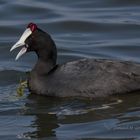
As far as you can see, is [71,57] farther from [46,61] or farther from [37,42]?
[37,42]

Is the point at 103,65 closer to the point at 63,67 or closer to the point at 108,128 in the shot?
the point at 63,67

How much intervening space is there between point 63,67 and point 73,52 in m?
2.36

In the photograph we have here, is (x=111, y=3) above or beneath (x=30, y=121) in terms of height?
above

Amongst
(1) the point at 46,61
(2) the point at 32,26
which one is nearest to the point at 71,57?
(1) the point at 46,61

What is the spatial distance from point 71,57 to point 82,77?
2347 millimetres

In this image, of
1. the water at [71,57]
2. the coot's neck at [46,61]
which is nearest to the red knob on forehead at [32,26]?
the coot's neck at [46,61]

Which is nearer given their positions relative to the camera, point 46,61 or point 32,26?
point 32,26

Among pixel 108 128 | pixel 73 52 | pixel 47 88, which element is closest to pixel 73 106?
Answer: pixel 47 88

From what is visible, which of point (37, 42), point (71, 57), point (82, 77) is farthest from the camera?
point (71, 57)

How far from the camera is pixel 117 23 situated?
1583cm

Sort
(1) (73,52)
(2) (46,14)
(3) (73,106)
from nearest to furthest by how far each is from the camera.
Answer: (3) (73,106), (1) (73,52), (2) (46,14)

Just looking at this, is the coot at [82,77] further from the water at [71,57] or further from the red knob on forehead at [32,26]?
the water at [71,57]

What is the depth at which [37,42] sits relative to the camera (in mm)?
11773

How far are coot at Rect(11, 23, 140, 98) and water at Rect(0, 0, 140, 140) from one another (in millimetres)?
127
